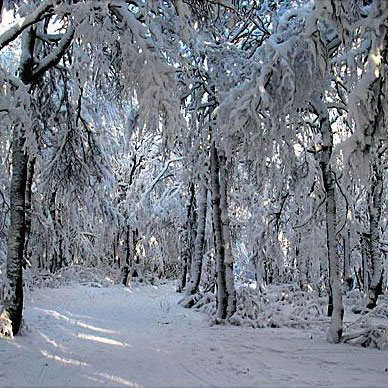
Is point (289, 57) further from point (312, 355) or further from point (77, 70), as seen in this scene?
point (312, 355)

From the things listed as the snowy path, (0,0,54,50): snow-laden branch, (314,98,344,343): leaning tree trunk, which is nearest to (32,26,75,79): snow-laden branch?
(0,0,54,50): snow-laden branch

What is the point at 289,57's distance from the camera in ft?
19.3

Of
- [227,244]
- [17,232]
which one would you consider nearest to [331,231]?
[227,244]

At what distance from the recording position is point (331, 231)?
7.66 metres

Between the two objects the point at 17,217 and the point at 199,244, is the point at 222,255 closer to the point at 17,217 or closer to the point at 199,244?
the point at 199,244

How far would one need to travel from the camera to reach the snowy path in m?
5.04

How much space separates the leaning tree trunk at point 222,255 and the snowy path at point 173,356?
2.28ft

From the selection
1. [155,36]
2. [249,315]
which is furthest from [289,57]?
[249,315]

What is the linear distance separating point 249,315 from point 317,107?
4.69 metres

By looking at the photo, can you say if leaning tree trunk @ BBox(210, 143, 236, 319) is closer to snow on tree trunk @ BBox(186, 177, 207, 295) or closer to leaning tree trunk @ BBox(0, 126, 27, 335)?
snow on tree trunk @ BBox(186, 177, 207, 295)

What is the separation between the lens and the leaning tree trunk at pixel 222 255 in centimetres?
979

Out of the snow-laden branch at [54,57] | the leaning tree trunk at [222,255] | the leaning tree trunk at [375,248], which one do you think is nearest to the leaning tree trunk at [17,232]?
the snow-laden branch at [54,57]

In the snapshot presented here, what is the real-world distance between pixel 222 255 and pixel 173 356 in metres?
3.80

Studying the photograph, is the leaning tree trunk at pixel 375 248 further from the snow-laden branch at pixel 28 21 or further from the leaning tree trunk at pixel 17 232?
the snow-laden branch at pixel 28 21
